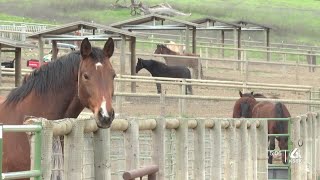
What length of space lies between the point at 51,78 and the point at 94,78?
802mm

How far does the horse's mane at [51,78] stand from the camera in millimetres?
9727

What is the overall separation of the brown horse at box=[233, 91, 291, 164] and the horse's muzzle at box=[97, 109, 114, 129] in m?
12.5

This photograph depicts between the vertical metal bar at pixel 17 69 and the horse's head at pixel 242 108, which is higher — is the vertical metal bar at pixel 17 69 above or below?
above

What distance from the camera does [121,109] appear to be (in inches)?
781

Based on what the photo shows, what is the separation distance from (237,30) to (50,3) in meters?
42.9

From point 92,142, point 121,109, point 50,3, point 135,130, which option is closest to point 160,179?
point 135,130

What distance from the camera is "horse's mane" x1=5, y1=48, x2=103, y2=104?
9.73 m

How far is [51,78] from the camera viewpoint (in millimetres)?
9812

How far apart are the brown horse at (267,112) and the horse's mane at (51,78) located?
11.3 meters

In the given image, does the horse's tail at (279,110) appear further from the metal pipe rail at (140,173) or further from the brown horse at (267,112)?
the metal pipe rail at (140,173)

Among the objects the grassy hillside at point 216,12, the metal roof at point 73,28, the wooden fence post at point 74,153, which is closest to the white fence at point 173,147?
the wooden fence post at point 74,153

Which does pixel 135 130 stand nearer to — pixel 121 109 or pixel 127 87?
pixel 121 109

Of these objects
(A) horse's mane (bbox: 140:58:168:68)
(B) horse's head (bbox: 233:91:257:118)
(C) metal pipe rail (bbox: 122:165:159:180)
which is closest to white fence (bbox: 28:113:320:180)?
(C) metal pipe rail (bbox: 122:165:159:180)

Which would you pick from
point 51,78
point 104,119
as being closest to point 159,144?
point 51,78
